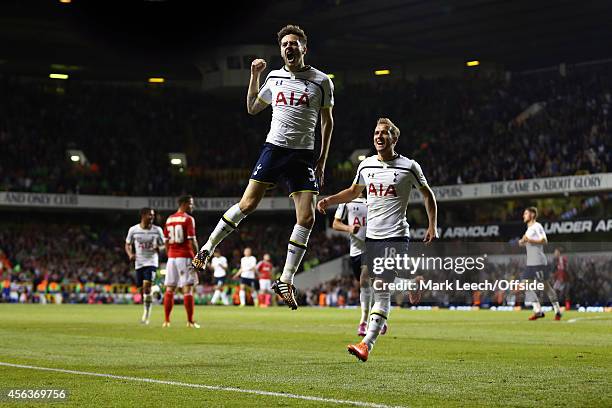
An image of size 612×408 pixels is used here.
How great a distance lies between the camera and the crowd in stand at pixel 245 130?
49469 mm

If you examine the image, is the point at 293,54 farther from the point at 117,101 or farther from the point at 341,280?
the point at 117,101

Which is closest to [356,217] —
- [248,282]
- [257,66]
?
[257,66]

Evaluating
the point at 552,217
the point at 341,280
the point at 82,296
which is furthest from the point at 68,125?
the point at 552,217

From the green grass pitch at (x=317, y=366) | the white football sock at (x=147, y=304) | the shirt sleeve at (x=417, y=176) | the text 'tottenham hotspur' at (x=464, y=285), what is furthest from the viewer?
the text 'tottenham hotspur' at (x=464, y=285)

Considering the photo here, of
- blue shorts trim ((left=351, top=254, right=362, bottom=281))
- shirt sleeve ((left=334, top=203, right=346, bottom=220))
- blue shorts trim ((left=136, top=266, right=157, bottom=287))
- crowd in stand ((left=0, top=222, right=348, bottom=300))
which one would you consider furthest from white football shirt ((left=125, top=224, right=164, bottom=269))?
crowd in stand ((left=0, top=222, right=348, bottom=300))

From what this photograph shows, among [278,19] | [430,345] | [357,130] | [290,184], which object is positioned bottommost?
[430,345]

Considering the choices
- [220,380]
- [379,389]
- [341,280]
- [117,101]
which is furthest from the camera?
[117,101]

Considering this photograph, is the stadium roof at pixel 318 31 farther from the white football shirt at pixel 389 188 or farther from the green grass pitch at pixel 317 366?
the white football shirt at pixel 389 188

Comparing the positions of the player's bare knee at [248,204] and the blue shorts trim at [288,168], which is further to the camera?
the player's bare knee at [248,204]

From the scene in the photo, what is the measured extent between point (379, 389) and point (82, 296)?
133 feet

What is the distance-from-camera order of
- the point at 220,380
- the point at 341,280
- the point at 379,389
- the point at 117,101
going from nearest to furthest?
the point at 379,389 → the point at 220,380 → the point at 341,280 → the point at 117,101

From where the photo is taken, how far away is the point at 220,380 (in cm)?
871

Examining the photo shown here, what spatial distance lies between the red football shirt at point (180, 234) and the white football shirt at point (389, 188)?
8311 mm

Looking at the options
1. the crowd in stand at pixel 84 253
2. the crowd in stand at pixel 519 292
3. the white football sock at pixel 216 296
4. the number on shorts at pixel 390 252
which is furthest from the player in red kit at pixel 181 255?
the crowd in stand at pixel 84 253
